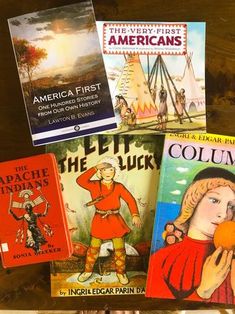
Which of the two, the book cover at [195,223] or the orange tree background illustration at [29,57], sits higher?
the orange tree background illustration at [29,57]

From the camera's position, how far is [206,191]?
2.66ft

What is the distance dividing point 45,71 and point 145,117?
186 mm

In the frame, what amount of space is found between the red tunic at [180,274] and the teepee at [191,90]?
8.8 inches

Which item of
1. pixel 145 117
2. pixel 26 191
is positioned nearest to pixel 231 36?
pixel 145 117

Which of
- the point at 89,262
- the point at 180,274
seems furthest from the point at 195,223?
the point at 89,262

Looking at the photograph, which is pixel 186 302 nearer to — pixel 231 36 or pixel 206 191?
pixel 206 191

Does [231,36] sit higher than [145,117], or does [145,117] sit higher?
[231,36]

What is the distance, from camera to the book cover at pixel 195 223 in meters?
0.81

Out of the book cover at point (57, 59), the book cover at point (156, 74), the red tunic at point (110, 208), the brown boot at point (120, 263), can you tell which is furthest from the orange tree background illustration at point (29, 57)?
the brown boot at point (120, 263)

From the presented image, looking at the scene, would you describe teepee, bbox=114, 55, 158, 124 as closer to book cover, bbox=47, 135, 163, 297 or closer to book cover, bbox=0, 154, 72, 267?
book cover, bbox=47, 135, 163, 297

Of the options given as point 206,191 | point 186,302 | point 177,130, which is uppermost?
point 177,130

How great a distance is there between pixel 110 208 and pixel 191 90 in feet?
0.80

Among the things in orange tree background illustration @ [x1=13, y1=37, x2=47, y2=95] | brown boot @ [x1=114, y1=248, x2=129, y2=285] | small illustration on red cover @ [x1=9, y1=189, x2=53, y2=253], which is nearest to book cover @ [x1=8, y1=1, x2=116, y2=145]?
orange tree background illustration @ [x1=13, y1=37, x2=47, y2=95]

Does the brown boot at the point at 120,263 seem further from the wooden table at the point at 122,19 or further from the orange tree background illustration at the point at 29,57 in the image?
the orange tree background illustration at the point at 29,57
